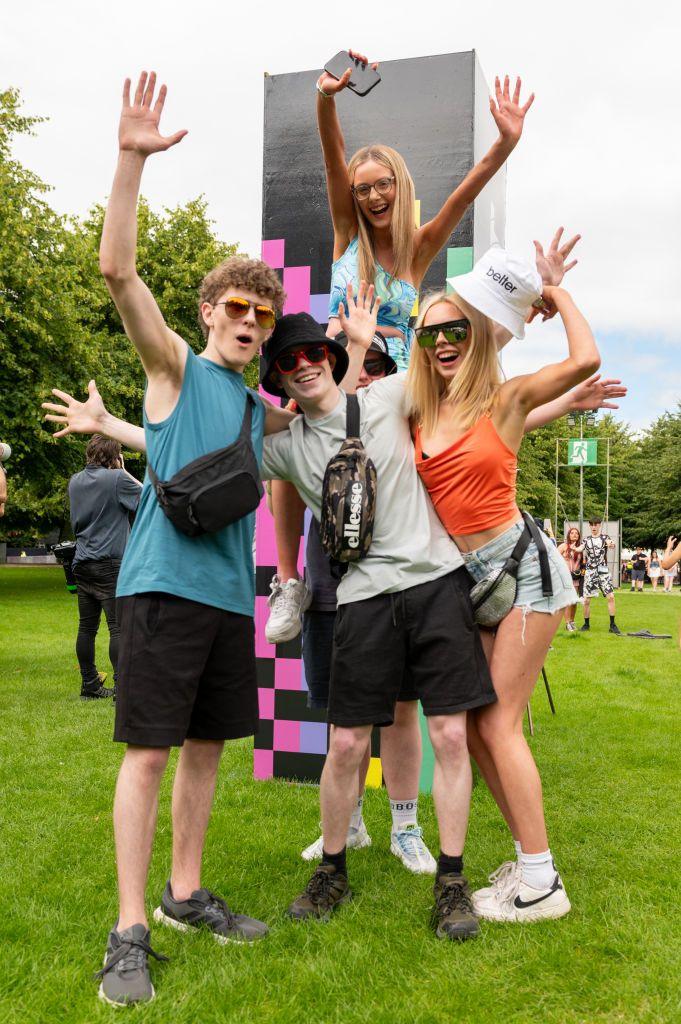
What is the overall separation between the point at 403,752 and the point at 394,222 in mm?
2249

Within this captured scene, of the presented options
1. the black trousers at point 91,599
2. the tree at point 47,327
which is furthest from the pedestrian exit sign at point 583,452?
the black trousers at point 91,599

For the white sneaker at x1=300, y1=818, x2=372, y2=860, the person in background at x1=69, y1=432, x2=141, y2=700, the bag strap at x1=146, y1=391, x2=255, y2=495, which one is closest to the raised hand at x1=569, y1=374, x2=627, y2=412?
the bag strap at x1=146, y1=391, x2=255, y2=495

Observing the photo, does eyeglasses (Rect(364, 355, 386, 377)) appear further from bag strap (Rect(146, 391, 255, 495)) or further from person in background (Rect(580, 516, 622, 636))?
person in background (Rect(580, 516, 622, 636))

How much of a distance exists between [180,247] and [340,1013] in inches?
994

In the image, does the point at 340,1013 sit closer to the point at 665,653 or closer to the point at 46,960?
the point at 46,960

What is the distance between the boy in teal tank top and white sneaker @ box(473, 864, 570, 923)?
0.80 metres

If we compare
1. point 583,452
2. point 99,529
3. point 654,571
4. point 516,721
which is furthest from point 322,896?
point 654,571

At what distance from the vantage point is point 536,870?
9.91ft

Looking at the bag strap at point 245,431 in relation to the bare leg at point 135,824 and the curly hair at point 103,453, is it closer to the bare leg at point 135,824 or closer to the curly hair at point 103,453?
the bare leg at point 135,824

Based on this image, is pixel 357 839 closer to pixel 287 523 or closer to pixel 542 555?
pixel 287 523

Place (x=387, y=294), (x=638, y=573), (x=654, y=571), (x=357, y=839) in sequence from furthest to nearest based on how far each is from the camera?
(x=654, y=571), (x=638, y=573), (x=357, y=839), (x=387, y=294)

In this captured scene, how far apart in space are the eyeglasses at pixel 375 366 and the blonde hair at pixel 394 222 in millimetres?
337

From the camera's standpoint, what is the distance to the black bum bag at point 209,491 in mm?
2613

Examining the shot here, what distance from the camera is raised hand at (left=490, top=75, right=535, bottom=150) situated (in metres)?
3.28
